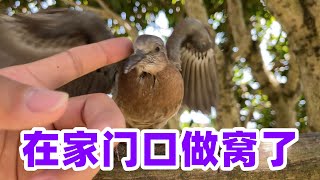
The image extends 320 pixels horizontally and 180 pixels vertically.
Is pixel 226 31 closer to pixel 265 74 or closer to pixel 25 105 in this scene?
pixel 265 74

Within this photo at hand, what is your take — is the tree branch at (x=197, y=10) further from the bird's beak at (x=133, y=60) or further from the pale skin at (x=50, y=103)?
the pale skin at (x=50, y=103)

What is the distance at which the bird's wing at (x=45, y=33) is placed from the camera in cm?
205

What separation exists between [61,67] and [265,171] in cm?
75

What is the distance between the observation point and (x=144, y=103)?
2219 millimetres

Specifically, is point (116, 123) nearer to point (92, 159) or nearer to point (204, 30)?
point (92, 159)

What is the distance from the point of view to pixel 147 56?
2043mm

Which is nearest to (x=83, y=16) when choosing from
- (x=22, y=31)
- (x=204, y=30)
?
(x=22, y=31)

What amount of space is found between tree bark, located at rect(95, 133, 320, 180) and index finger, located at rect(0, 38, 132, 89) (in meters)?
0.34

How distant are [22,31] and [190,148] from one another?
3.34 ft

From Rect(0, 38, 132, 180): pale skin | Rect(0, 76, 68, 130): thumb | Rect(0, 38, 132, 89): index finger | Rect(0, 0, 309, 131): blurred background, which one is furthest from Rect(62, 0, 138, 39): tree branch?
Rect(0, 76, 68, 130): thumb

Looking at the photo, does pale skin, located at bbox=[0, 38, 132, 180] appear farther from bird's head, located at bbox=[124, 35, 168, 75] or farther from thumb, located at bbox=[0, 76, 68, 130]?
bird's head, located at bbox=[124, 35, 168, 75]

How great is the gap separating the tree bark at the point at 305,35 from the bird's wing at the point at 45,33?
39.5 inches

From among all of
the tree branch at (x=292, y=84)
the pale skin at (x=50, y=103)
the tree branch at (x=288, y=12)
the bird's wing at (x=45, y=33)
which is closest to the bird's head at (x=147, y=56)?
the bird's wing at (x=45, y=33)

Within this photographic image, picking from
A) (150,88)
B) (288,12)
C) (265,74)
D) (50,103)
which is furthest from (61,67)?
(265,74)
